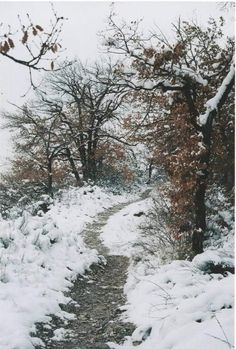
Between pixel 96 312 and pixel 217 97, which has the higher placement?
pixel 217 97

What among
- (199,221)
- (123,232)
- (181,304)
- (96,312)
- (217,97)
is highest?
(217,97)

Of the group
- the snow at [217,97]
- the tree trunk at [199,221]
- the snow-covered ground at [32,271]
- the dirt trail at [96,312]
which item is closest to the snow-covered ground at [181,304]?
the dirt trail at [96,312]

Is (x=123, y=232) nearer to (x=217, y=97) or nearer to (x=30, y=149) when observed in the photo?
(x=217, y=97)

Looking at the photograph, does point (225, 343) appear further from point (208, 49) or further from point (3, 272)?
point (208, 49)

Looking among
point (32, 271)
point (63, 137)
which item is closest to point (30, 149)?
point (63, 137)

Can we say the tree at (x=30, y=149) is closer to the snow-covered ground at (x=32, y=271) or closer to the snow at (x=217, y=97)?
the snow-covered ground at (x=32, y=271)

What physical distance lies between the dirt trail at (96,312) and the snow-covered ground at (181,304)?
0.23 m

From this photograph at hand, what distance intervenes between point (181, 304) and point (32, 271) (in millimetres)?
3302

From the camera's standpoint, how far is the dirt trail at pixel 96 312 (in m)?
6.16

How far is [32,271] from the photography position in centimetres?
824

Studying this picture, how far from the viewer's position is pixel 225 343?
4.39m

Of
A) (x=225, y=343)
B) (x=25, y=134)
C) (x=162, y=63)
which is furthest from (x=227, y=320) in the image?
(x=25, y=134)

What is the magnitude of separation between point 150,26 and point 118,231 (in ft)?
23.5

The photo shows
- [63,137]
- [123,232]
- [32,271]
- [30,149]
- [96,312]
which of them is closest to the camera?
[96,312]
